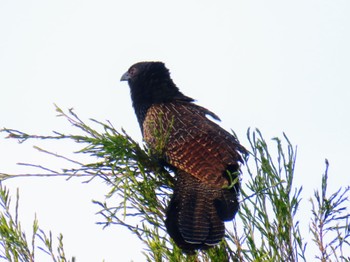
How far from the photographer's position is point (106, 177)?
3.87 meters

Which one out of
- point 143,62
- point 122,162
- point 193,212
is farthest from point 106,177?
point 143,62

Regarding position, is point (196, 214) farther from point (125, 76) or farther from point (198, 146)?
point (125, 76)

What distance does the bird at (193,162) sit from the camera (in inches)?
149

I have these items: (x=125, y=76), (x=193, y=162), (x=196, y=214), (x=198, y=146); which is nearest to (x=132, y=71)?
(x=125, y=76)

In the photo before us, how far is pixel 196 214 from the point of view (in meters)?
4.00

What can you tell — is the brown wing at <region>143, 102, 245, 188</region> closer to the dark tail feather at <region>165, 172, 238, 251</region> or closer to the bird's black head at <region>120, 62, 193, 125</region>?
the dark tail feather at <region>165, 172, 238, 251</region>

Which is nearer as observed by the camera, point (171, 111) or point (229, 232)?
point (229, 232)

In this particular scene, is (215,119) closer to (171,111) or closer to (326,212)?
(171,111)

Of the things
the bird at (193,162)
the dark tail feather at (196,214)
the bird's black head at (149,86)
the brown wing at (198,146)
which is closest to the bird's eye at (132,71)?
the bird's black head at (149,86)

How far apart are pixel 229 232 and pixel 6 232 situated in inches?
48.6

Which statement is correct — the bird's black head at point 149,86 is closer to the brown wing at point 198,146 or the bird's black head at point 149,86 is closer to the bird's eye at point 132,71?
the bird's eye at point 132,71

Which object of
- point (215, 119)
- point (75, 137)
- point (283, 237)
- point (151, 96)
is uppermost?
point (151, 96)

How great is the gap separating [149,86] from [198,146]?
1.72 meters

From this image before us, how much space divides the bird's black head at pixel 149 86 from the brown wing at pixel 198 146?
→ 0.62 metres
